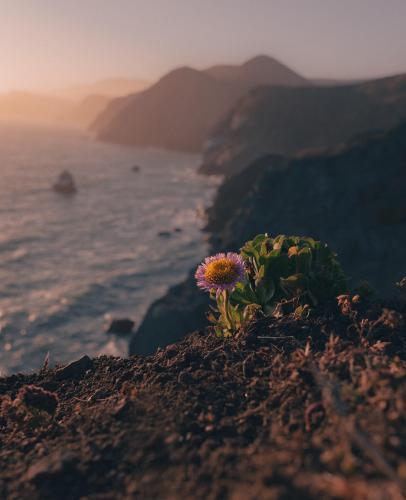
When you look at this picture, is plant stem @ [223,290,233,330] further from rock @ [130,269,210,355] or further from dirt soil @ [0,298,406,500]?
rock @ [130,269,210,355]

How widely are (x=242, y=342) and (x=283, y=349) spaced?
0.53 meters

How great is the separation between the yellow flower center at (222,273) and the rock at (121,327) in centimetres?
2014

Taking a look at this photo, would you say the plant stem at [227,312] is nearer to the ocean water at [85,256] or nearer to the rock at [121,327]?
the ocean water at [85,256]

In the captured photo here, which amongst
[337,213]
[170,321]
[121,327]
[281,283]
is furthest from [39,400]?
[337,213]

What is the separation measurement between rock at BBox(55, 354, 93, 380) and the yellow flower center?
1.95 meters

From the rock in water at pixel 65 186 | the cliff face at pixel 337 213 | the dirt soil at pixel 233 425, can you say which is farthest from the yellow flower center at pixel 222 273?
the rock in water at pixel 65 186

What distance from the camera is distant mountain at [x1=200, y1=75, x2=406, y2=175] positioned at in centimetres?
8756

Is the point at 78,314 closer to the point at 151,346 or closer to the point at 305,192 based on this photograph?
the point at 151,346

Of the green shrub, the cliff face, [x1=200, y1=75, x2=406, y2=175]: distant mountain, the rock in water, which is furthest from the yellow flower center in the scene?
[x1=200, y1=75, x2=406, y2=175]: distant mountain

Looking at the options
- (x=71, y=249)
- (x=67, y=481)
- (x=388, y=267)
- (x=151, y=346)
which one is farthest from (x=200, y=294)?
(x=71, y=249)

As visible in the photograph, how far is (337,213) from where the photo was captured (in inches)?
1216

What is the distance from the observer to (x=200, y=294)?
72.4 feet

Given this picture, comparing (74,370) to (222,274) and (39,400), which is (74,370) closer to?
(39,400)

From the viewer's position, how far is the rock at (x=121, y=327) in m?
24.3
